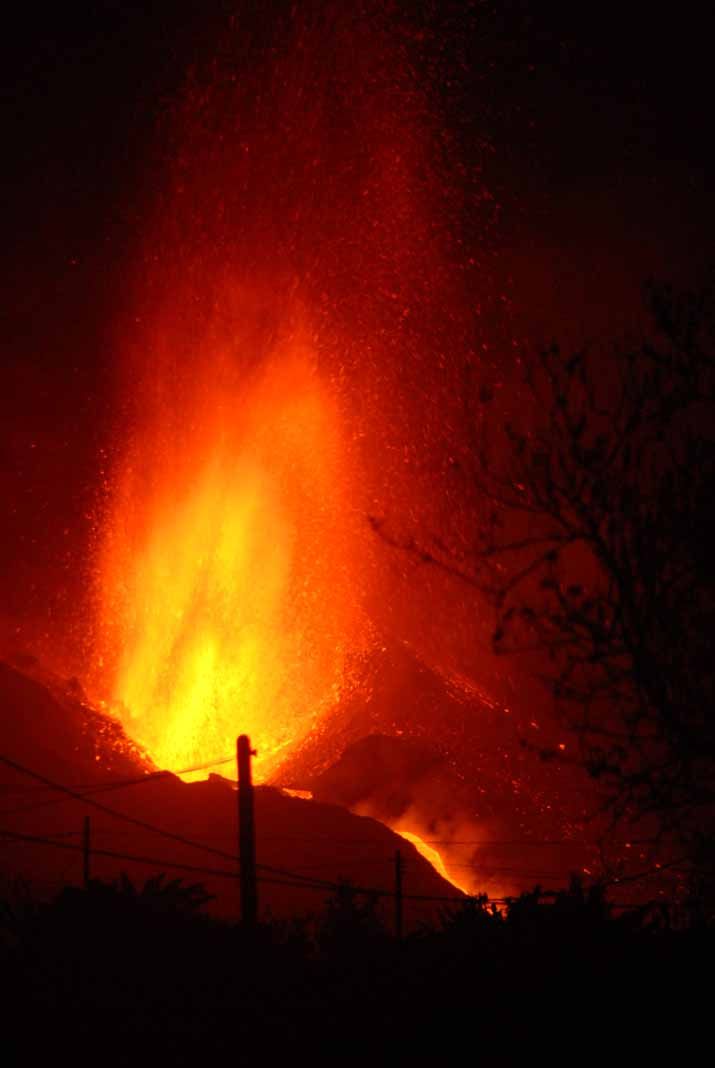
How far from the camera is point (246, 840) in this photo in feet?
58.4

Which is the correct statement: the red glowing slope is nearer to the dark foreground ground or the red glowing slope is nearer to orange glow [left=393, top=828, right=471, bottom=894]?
orange glow [left=393, top=828, right=471, bottom=894]

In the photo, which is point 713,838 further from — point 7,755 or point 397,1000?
point 7,755

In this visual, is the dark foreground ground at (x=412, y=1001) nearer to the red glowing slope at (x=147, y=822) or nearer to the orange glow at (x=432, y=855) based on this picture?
the red glowing slope at (x=147, y=822)

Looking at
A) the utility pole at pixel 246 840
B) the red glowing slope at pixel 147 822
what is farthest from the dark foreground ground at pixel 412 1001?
the red glowing slope at pixel 147 822

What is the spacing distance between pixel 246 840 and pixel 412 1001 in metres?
8.02

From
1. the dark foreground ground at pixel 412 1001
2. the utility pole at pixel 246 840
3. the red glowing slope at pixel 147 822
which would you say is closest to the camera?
the dark foreground ground at pixel 412 1001

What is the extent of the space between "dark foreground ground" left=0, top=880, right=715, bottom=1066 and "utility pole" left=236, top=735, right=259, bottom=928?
486 centimetres

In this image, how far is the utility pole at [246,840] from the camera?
1715cm

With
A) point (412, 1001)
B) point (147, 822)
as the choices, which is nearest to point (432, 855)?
point (147, 822)

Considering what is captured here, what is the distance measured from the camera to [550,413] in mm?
10539

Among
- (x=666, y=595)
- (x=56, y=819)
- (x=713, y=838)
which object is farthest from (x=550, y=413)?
(x=56, y=819)

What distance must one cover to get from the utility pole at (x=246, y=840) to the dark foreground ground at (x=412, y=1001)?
4.86 meters

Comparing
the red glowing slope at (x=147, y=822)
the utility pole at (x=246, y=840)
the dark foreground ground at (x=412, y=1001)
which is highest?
the red glowing slope at (x=147, y=822)

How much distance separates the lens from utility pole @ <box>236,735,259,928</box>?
17.2m
